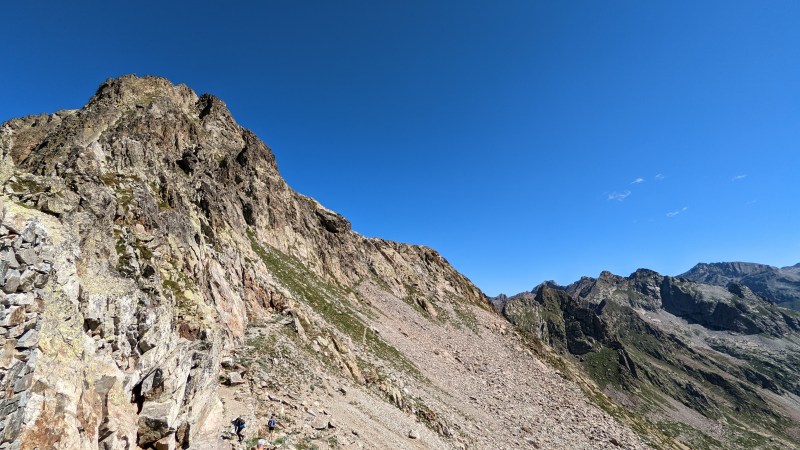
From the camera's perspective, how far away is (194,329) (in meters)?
22.5

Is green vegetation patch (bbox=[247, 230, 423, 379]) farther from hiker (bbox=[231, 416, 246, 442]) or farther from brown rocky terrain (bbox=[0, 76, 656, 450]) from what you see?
hiker (bbox=[231, 416, 246, 442])

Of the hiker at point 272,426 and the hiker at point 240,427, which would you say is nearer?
the hiker at point 240,427

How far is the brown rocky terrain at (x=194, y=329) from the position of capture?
12820 millimetres

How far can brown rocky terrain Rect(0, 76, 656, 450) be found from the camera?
12.8m

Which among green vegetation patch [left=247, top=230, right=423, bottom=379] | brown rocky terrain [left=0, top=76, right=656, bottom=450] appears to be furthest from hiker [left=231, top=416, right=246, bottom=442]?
green vegetation patch [left=247, top=230, right=423, bottom=379]

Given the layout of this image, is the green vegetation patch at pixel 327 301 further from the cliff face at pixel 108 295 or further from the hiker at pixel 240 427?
the hiker at pixel 240 427

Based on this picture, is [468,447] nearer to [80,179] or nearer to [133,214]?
[133,214]

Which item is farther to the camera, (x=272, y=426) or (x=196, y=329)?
(x=196, y=329)

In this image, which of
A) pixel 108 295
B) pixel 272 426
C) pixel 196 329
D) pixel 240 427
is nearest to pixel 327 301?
pixel 196 329

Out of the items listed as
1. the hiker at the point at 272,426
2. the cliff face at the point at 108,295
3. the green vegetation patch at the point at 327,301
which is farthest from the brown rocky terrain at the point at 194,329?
the green vegetation patch at the point at 327,301

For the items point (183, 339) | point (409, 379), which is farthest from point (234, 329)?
point (409, 379)

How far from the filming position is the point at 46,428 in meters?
11.0

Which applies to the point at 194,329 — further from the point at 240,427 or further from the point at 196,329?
the point at 240,427

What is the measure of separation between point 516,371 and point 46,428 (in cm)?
7291
